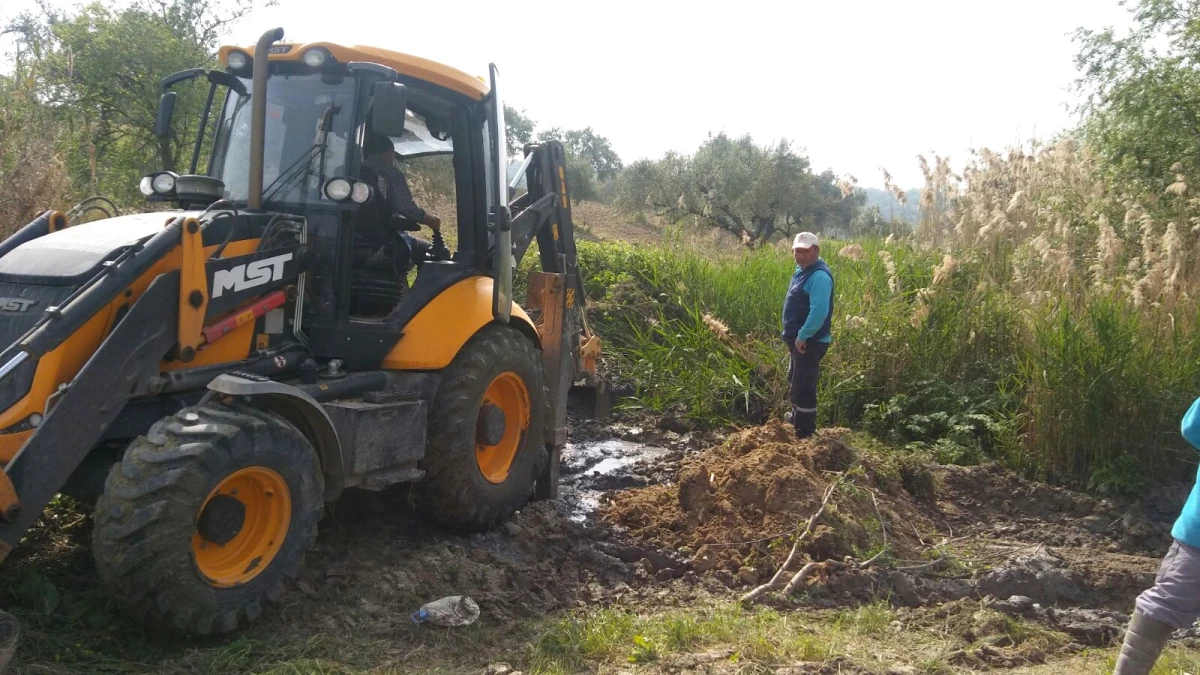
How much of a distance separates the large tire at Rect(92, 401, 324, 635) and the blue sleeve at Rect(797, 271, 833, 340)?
4267 mm

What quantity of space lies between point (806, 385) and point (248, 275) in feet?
14.7

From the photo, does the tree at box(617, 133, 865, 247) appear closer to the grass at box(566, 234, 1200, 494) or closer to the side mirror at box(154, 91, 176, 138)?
the grass at box(566, 234, 1200, 494)

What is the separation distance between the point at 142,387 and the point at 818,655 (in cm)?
293

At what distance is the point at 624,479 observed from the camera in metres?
6.84

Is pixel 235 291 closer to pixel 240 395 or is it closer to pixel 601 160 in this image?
pixel 240 395

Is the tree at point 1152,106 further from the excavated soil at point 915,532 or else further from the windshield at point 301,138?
the windshield at point 301,138

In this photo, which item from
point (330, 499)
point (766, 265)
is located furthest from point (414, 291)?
point (766, 265)

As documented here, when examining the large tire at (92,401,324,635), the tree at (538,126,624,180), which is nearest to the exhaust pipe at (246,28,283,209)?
the large tire at (92,401,324,635)

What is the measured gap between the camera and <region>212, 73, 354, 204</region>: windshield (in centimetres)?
469

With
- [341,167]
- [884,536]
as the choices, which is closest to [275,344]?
[341,167]

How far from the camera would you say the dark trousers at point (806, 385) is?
7.28 m

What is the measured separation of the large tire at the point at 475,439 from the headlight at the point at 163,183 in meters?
1.67

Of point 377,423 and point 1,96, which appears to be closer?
point 377,423

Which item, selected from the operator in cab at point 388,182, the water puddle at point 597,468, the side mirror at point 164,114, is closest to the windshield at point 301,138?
the operator in cab at point 388,182
